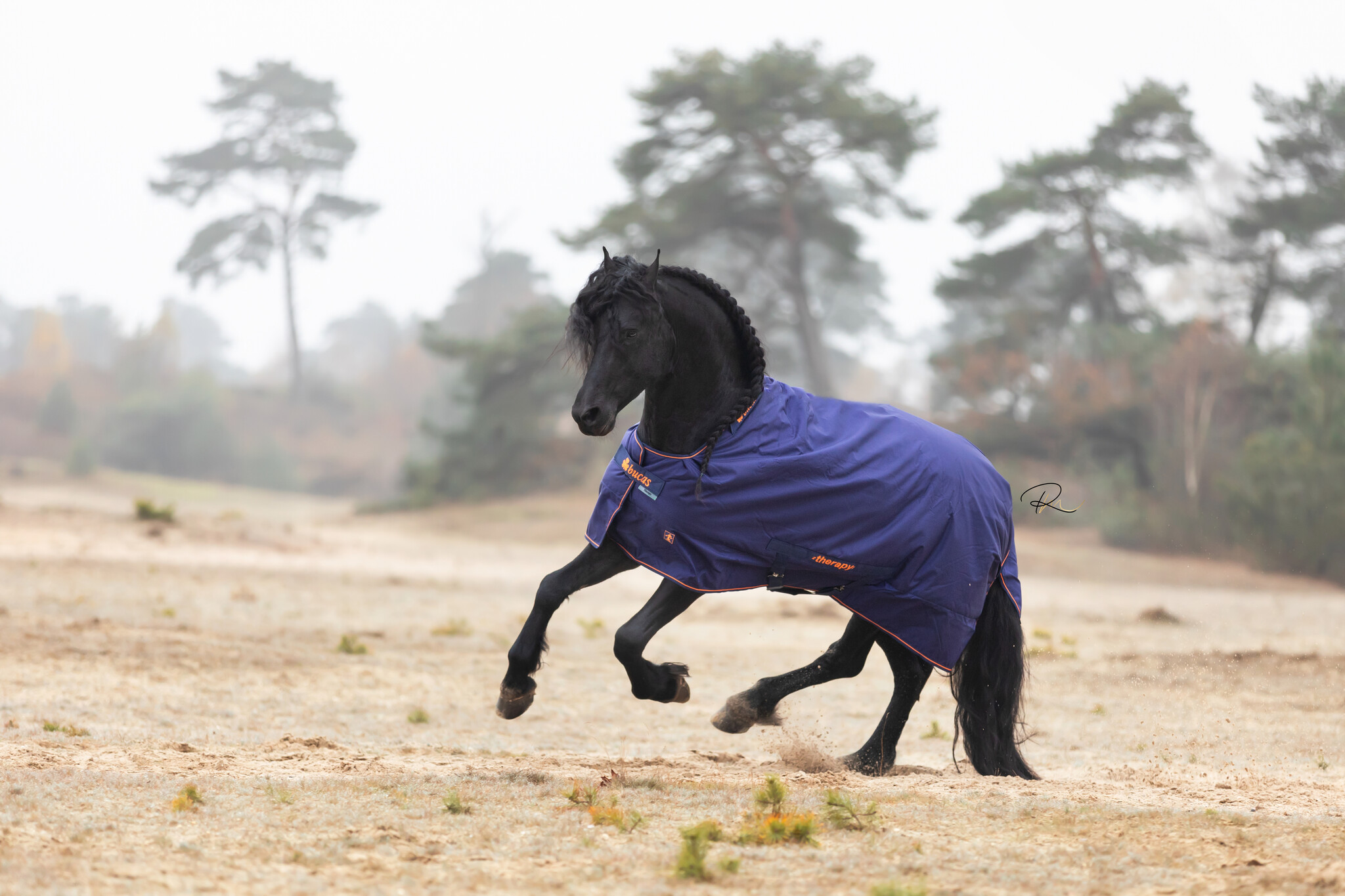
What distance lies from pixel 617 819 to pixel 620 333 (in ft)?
5.73

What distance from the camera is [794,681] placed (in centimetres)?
509

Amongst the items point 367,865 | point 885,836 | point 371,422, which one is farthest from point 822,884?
point 371,422

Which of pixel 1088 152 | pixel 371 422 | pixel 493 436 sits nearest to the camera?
pixel 1088 152

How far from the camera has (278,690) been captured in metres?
6.77

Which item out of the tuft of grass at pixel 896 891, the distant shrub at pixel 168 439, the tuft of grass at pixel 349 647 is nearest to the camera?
the tuft of grass at pixel 896 891

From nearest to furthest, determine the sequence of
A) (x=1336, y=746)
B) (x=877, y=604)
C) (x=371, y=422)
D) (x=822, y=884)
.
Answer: (x=822, y=884) → (x=877, y=604) → (x=1336, y=746) → (x=371, y=422)

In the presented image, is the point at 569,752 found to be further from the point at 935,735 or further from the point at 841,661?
the point at 935,735

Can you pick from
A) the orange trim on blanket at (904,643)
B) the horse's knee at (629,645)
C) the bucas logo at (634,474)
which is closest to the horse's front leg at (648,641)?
the horse's knee at (629,645)

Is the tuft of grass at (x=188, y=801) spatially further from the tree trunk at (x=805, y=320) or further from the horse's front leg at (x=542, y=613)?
the tree trunk at (x=805, y=320)

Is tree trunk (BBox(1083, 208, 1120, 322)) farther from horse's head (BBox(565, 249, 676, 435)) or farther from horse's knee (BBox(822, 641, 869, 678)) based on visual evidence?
horse's head (BBox(565, 249, 676, 435))

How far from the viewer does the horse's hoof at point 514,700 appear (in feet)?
15.0

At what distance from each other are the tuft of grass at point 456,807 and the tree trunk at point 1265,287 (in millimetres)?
28760

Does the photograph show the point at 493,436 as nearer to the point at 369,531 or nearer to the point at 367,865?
the point at 369,531

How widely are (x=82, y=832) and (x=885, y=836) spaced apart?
7.49 ft
